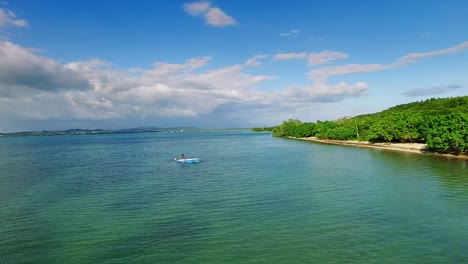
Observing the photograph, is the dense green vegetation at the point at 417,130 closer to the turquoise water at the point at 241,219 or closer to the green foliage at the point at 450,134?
the green foliage at the point at 450,134

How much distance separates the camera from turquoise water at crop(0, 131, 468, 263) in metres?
23.3

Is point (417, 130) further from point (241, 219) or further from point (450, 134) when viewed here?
point (241, 219)

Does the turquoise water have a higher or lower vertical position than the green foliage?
lower

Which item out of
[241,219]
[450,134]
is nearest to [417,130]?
[450,134]

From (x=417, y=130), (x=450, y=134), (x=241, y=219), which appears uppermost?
(x=417, y=130)

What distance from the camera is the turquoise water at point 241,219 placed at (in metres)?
23.3

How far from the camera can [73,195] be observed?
43.3 m

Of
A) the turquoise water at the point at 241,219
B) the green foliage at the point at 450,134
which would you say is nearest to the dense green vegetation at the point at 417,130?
the green foliage at the point at 450,134

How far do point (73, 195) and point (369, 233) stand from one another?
117 ft

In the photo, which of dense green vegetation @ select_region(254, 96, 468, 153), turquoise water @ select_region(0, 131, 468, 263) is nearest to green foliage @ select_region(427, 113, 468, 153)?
dense green vegetation @ select_region(254, 96, 468, 153)

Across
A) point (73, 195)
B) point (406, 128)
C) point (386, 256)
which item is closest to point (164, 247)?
point (386, 256)

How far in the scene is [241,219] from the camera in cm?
3102

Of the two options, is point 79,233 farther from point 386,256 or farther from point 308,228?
point 386,256

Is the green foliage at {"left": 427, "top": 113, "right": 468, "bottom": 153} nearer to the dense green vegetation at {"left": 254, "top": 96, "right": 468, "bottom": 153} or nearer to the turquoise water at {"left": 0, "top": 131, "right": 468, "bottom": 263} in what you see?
the dense green vegetation at {"left": 254, "top": 96, "right": 468, "bottom": 153}
